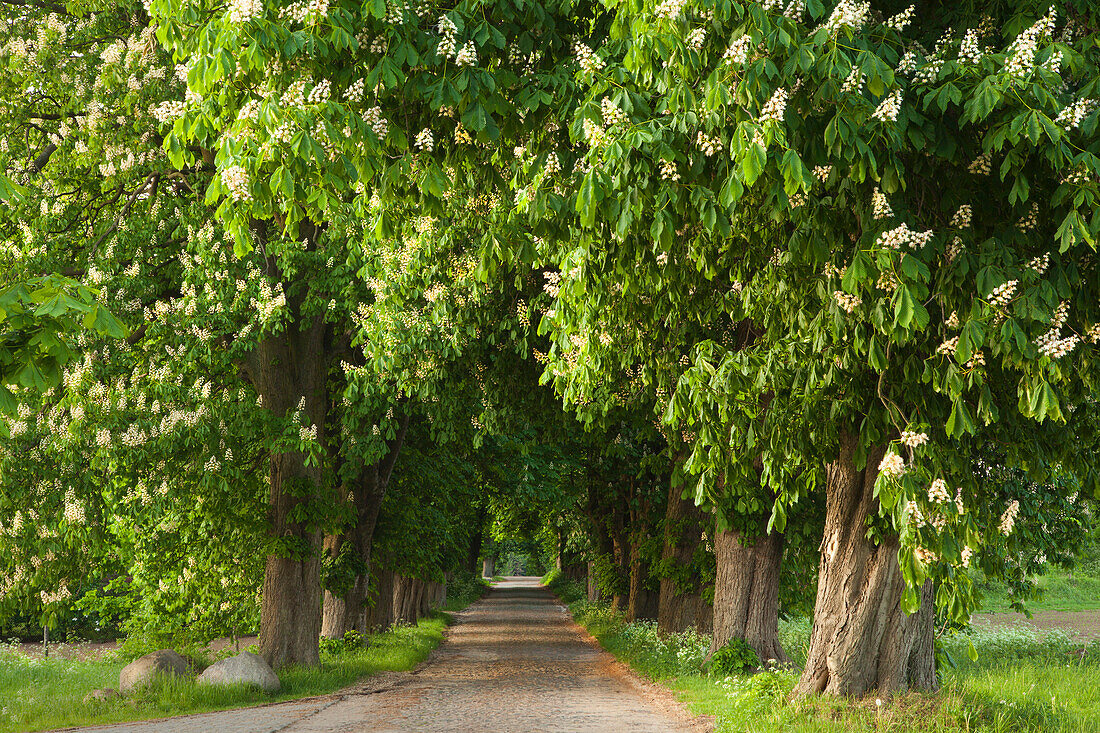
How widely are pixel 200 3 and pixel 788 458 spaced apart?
18.1ft

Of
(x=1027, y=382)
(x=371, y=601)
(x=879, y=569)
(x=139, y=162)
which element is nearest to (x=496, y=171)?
(x=1027, y=382)

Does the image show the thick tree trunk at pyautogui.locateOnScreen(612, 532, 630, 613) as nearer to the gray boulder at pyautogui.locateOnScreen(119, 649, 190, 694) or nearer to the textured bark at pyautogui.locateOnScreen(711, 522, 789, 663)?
the textured bark at pyautogui.locateOnScreen(711, 522, 789, 663)

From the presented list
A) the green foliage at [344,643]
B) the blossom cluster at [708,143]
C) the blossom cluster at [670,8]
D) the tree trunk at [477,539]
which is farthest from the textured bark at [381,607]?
the blossom cluster at [670,8]

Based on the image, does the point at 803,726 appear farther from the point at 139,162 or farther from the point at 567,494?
the point at 567,494

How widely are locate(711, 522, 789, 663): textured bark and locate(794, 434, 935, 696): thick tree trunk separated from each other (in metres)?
5.16

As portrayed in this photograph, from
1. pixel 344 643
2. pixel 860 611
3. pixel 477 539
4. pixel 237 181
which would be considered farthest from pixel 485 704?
pixel 477 539

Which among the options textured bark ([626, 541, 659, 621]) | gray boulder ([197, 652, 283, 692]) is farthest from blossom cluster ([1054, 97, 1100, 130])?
textured bark ([626, 541, 659, 621])

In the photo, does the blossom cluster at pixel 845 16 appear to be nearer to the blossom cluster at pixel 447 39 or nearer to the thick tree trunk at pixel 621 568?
the blossom cluster at pixel 447 39

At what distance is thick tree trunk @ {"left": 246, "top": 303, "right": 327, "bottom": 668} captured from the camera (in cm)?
1441

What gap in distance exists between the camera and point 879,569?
27.9ft

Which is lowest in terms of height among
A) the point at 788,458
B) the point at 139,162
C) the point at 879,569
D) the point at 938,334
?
the point at 879,569

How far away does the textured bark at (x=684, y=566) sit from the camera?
17969 mm

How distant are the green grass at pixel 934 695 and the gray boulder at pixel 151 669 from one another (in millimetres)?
7274

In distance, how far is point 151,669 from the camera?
12773mm
